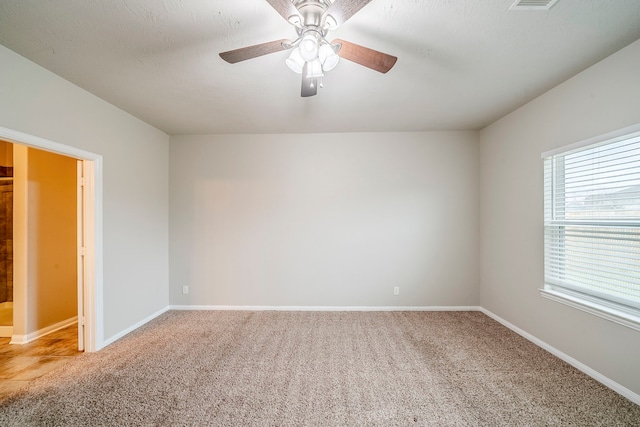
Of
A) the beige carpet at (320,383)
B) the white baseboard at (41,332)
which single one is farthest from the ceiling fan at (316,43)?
the white baseboard at (41,332)

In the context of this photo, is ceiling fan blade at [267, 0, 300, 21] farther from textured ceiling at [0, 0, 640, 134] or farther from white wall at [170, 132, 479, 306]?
white wall at [170, 132, 479, 306]

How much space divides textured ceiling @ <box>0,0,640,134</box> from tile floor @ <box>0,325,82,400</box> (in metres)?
2.67

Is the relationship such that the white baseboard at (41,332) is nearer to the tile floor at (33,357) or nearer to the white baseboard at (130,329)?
the tile floor at (33,357)

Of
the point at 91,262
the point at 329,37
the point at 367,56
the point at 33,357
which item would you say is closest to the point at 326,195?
the point at 329,37

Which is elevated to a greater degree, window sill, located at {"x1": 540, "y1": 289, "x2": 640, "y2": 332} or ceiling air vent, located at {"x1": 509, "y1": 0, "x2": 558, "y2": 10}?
ceiling air vent, located at {"x1": 509, "y1": 0, "x2": 558, "y2": 10}

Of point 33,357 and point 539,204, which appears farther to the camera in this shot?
point 539,204

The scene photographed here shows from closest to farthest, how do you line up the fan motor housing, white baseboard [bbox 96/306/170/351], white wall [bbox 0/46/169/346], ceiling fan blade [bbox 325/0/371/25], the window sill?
ceiling fan blade [bbox 325/0/371/25] → the fan motor housing → the window sill → white wall [bbox 0/46/169/346] → white baseboard [bbox 96/306/170/351]

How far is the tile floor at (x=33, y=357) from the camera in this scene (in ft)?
6.93

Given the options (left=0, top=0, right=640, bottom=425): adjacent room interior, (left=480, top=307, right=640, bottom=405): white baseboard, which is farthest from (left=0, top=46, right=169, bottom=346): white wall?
(left=480, top=307, right=640, bottom=405): white baseboard

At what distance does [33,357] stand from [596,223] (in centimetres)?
543

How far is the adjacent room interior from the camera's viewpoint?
1.69 metres

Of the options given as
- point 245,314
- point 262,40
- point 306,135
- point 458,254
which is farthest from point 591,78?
point 245,314

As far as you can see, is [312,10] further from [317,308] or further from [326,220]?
[317,308]

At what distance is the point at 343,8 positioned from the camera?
1.22 metres
